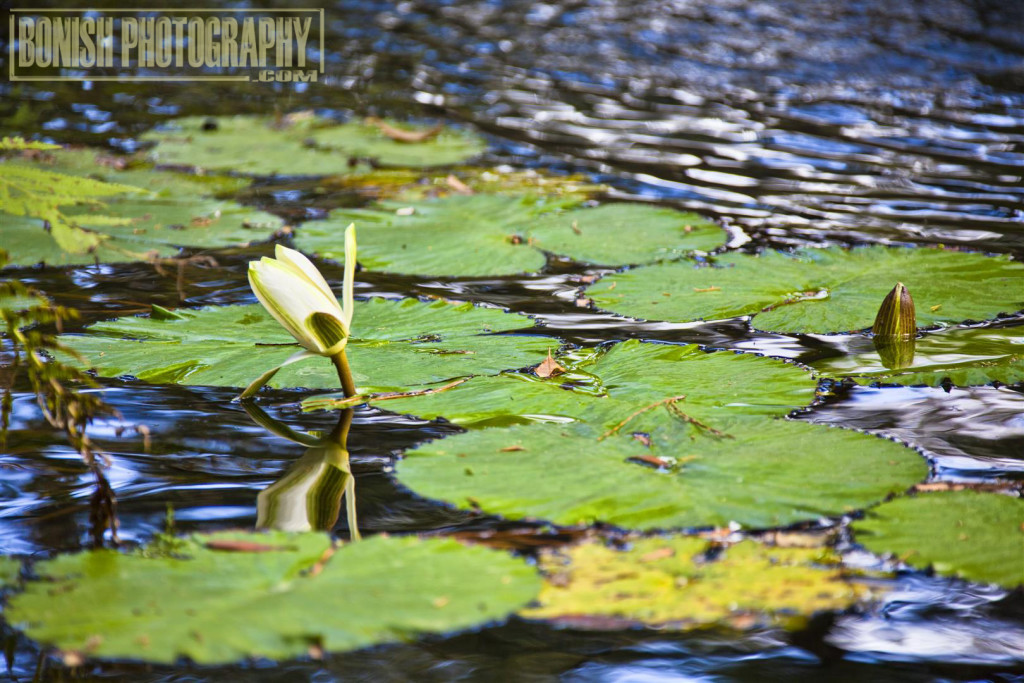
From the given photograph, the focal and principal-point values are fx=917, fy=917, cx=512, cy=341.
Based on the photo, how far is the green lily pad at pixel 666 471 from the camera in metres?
1.37

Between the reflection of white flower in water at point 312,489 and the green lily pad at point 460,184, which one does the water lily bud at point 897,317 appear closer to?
the reflection of white flower in water at point 312,489

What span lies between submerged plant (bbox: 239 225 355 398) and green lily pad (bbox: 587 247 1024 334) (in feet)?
2.72

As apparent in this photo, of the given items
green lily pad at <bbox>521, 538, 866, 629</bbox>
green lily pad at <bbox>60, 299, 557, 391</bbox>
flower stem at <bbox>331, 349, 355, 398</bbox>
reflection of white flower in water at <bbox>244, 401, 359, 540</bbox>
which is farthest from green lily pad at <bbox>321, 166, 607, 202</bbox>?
green lily pad at <bbox>521, 538, 866, 629</bbox>

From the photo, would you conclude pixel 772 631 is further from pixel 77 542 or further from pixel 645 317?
pixel 645 317

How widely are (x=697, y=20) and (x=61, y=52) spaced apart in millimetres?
4617

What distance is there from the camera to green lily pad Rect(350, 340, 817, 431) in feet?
5.65

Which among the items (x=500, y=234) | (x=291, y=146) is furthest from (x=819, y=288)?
(x=291, y=146)

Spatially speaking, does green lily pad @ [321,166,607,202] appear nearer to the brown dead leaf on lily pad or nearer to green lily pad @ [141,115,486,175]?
green lily pad @ [141,115,486,175]

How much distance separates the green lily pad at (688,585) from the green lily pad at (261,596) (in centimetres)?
7

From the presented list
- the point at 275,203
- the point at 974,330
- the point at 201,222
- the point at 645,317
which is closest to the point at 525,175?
the point at 275,203

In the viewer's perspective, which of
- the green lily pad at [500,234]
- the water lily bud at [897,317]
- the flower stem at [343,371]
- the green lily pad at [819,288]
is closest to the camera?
the flower stem at [343,371]

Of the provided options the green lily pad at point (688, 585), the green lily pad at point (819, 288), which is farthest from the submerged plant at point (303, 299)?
the green lily pad at point (819, 288)

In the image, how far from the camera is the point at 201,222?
3.12 m

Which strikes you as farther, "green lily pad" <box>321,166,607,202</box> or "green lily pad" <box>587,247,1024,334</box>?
"green lily pad" <box>321,166,607,202</box>
